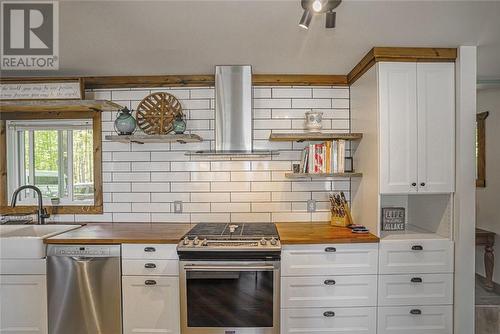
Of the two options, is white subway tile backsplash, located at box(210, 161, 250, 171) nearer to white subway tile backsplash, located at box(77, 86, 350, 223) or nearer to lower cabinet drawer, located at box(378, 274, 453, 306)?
white subway tile backsplash, located at box(77, 86, 350, 223)

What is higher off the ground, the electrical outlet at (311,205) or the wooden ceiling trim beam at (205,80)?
the wooden ceiling trim beam at (205,80)

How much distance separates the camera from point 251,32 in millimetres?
1782

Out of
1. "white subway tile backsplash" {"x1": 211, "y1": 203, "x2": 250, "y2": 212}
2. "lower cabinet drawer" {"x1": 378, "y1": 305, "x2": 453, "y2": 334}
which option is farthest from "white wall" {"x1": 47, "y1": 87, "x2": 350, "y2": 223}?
"lower cabinet drawer" {"x1": 378, "y1": 305, "x2": 453, "y2": 334}

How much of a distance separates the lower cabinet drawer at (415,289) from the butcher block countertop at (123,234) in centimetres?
161

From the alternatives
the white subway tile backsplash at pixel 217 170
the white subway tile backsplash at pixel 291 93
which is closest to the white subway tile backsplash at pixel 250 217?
the white subway tile backsplash at pixel 217 170

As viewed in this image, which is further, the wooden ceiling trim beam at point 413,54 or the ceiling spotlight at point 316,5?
the wooden ceiling trim beam at point 413,54

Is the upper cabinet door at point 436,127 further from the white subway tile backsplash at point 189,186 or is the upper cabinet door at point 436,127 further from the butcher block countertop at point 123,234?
the butcher block countertop at point 123,234

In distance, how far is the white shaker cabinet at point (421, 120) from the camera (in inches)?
82.5

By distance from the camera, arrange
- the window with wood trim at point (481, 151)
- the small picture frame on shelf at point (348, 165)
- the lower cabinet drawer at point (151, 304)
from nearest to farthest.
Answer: the lower cabinet drawer at point (151, 304) < the small picture frame on shelf at point (348, 165) < the window with wood trim at point (481, 151)

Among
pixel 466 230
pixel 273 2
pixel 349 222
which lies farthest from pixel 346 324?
pixel 273 2

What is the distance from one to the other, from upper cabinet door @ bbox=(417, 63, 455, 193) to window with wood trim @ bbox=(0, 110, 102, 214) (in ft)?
9.31

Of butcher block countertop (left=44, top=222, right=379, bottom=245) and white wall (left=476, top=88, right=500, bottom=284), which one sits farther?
white wall (left=476, top=88, right=500, bottom=284)

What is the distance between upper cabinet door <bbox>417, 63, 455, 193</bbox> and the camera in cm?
210

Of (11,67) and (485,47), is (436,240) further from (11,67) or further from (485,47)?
(11,67)
